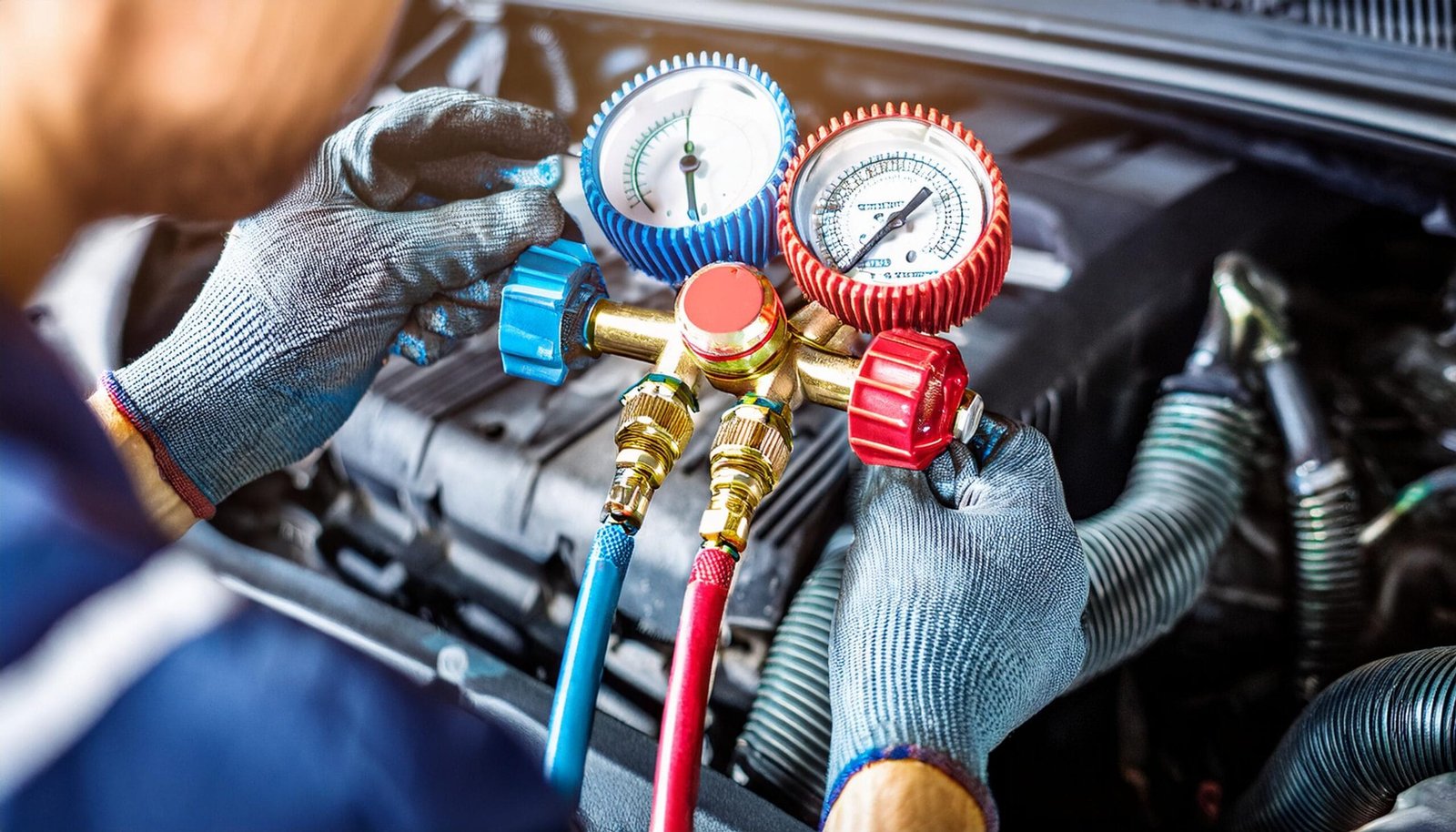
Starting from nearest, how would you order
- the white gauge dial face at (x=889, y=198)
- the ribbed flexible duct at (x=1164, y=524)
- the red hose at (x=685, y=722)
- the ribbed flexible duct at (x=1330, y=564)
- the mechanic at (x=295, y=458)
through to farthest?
the mechanic at (x=295, y=458), the red hose at (x=685, y=722), the white gauge dial face at (x=889, y=198), the ribbed flexible duct at (x=1164, y=524), the ribbed flexible duct at (x=1330, y=564)

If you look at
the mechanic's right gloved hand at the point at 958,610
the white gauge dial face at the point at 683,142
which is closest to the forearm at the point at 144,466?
the white gauge dial face at the point at 683,142

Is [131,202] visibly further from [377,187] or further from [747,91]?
[747,91]

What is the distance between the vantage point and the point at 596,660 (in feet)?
1.66

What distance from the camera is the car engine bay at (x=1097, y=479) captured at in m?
0.71

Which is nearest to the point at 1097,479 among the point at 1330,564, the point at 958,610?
the point at 1330,564

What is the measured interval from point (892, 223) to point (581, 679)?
1.08 feet

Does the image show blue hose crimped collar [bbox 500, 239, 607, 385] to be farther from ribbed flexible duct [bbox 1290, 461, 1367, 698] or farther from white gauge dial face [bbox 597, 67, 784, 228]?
ribbed flexible duct [bbox 1290, 461, 1367, 698]

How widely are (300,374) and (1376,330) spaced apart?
1.07 metres

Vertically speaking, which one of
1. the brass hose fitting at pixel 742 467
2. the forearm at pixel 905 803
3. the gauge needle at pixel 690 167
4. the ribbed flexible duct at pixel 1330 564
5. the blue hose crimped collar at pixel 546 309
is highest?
the gauge needle at pixel 690 167

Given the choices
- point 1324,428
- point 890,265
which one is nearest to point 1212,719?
point 1324,428

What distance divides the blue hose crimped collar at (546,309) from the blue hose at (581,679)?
18 centimetres

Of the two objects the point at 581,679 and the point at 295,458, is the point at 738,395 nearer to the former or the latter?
the point at 581,679

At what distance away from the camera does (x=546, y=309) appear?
0.63m

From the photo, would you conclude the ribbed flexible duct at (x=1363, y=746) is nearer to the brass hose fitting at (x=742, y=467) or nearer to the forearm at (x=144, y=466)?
the brass hose fitting at (x=742, y=467)
